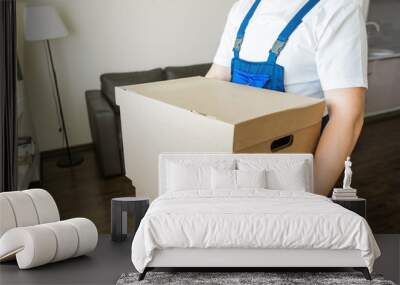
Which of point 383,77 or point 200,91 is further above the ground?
point 200,91

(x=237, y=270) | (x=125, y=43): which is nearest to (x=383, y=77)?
(x=125, y=43)

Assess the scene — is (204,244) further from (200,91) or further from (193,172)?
(200,91)

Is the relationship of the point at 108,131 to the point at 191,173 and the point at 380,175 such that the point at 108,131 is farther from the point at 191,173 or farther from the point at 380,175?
the point at 191,173

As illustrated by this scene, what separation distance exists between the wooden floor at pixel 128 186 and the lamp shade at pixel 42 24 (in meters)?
0.64

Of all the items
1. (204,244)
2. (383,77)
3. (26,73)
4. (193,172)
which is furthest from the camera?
(383,77)

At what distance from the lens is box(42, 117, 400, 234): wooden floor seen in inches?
75.8

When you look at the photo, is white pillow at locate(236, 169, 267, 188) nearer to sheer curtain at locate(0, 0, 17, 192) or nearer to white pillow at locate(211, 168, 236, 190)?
white pillow at locate(211, 168, 236, 190)

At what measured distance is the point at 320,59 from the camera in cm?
71

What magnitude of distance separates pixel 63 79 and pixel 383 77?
2.25 m

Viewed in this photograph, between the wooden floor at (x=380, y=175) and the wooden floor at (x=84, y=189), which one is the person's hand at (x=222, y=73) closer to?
the wooden floor at (x=84, y=189)

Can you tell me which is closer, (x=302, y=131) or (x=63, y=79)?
(x=302, y=131)

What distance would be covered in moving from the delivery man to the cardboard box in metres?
0.03

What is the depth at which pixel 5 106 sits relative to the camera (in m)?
0.96

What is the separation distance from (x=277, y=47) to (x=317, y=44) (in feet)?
0.19
